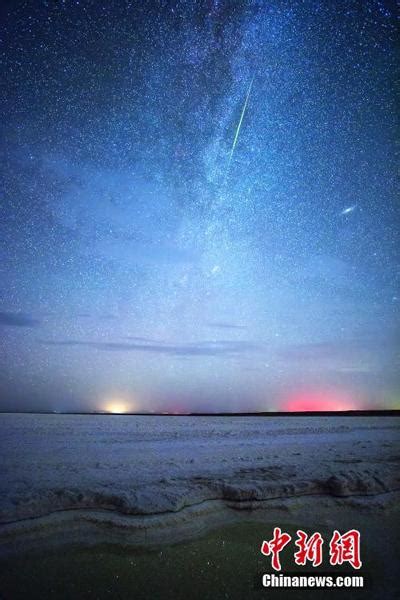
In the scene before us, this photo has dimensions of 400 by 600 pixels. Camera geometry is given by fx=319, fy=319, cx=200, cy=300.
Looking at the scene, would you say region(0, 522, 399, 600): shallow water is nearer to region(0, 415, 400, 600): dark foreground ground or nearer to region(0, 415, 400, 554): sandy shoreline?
region(0, 415, 400, 600): dark foreground ground

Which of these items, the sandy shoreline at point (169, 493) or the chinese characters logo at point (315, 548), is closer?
the chinese characters logo at point (315, 548)

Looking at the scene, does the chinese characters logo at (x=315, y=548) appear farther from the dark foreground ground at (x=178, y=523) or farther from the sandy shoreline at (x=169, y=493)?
the sandy shoreline at (x=169, y=493)

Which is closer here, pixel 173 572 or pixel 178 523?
pixel 173 572

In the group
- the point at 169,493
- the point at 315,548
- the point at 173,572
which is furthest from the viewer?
the point at 169,493

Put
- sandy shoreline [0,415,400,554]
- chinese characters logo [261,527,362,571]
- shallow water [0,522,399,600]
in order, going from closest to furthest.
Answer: shallow water [0,522,399,600]
chinese characters logo [261,527,362,571]
sandy shoreline [0,415,400,554]

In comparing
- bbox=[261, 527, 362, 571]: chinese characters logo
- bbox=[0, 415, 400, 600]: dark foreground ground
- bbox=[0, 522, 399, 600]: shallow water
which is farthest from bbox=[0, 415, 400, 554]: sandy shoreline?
bbox=[261, 527, 362, 571]: chinese characters logo

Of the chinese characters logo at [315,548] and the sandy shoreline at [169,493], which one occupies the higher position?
the sandy shoreline at [169,493]

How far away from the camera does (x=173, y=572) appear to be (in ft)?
8.41

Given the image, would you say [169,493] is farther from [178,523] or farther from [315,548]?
[315,548]

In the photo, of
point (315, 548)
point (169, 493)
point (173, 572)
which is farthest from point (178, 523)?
point (315, 548)

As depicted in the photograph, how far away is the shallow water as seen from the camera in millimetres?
2328

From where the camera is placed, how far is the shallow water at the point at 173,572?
233cm

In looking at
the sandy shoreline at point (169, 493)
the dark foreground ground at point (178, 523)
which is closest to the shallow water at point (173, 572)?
the dark foreground ground at point (178, 523)

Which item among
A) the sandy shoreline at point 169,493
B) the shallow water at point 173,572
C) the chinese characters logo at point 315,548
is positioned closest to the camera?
the shallow water at point 173,572
